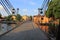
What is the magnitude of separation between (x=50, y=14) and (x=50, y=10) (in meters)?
2.14

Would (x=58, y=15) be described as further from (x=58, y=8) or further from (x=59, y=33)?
(x=59, y=33)

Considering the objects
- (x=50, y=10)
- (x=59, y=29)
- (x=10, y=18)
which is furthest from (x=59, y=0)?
(x=10, y=18)

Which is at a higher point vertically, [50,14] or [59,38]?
[50,14]

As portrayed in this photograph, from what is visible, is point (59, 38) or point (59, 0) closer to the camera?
point (59, 38)

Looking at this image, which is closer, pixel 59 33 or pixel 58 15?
pixel 59 33

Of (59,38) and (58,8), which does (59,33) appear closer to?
(59,38)

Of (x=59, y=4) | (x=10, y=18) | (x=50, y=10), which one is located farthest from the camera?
(x=10, y=18)

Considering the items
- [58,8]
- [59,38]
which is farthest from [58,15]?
[59,38]

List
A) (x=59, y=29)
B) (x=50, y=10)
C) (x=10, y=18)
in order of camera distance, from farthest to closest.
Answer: (x=10, y=18)
(x=50, y=10)
(x=59, y=29)

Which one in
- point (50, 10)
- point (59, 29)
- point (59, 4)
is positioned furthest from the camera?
point (50, 10)

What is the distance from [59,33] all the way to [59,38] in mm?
394

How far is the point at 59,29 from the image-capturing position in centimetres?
1402

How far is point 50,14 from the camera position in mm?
35750

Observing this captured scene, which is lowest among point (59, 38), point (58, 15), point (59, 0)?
point (59, 38)
